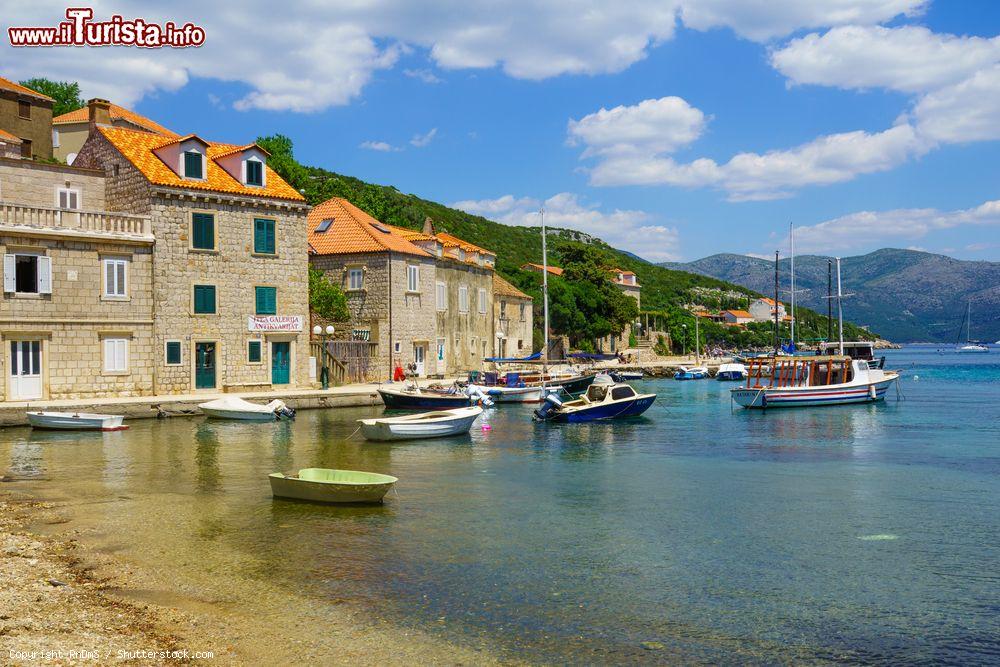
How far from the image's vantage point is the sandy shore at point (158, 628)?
8.72 m

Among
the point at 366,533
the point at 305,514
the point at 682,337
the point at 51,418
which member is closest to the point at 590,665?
the point at 366,533

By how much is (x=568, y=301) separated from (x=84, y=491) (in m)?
71.2

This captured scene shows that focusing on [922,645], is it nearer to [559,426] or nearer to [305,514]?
[305,514]

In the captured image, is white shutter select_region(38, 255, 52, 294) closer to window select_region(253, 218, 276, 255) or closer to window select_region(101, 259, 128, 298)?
window select_region(101, 259, 128, 298)

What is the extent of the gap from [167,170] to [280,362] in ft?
34.0

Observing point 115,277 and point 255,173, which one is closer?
point 115,277

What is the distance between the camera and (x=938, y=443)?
30.8 metres

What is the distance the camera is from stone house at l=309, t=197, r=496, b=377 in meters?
49.8

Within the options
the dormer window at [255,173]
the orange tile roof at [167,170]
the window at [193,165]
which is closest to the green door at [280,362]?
the orange tile roof at [167,170]

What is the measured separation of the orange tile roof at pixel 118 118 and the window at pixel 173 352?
29.1 m

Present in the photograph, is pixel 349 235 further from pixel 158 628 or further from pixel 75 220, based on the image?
pixel 158 628

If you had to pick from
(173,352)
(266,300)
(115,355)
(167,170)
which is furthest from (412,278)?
(115,355)

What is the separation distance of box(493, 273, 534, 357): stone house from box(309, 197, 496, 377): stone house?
6436mm

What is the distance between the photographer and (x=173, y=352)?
3647 cm
